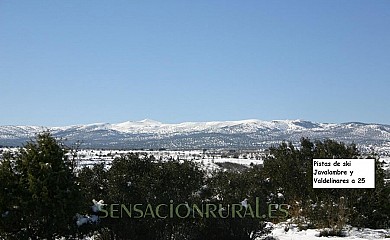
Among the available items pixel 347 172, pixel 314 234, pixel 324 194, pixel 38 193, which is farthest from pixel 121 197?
pixel 324 194

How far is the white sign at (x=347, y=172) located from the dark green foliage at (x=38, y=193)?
26.7ft

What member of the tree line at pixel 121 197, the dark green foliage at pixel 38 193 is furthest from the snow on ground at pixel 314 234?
the dark green foliage at pixel 38 193

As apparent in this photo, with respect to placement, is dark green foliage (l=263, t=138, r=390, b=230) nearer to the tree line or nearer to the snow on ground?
the tree line

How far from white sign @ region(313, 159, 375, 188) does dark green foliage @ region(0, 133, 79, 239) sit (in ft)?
26.7

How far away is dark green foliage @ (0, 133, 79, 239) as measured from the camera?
A: 883 centimetres

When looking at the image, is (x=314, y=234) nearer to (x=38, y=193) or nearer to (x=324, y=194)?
(x=324, y=194)

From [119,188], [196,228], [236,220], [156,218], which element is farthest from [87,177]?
Answer: [236,220]

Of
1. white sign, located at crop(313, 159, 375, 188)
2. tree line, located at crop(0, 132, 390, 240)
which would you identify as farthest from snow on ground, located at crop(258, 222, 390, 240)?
white sign, located at crop(313, 159, 375, 188)

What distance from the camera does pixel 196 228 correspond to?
1061 cm

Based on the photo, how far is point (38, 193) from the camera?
883cm

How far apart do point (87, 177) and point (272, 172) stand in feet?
31.0

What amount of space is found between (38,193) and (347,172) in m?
9.19

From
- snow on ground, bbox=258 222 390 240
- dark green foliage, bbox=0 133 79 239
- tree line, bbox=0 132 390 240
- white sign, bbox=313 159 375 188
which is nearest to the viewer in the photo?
dark green foliage, bbox=0 133 79 239

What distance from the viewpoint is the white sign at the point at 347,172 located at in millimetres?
14047
